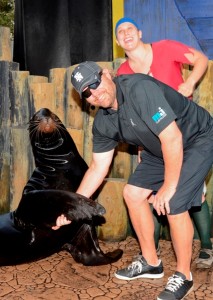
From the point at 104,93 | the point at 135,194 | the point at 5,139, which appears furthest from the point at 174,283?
the point at 5,139

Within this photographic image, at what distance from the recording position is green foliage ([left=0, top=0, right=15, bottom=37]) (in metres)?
13.5

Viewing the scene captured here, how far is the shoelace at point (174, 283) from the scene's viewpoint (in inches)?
115

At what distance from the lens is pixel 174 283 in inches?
115

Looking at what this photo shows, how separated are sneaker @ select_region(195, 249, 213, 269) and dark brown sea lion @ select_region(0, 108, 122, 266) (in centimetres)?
65

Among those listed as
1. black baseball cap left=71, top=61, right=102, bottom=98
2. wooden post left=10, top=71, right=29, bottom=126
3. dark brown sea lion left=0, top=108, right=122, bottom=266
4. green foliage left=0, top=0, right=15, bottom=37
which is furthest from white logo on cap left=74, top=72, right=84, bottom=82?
green foliage left=0, top=0, right=15, bottom=37

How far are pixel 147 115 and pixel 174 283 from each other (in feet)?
3.82

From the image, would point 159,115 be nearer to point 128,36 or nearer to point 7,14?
point 128,36

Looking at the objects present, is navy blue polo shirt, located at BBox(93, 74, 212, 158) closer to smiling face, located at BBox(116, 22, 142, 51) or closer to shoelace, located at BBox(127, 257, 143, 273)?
smiling face, located at BBox(116, 22, 142, 51)

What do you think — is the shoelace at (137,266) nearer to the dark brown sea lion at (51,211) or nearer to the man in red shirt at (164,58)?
the dark brown sea lion at (51,211)

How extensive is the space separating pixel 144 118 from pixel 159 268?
1299mm

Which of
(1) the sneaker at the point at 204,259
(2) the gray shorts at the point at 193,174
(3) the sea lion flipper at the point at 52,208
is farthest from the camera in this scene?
(1) the sneaker at the point at 204,259

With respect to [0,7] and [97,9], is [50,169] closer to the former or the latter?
[97,9]

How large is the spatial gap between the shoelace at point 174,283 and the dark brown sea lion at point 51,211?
66 centimetres

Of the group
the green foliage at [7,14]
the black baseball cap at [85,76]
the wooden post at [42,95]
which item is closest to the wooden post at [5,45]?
the wooden post at [42,95]
